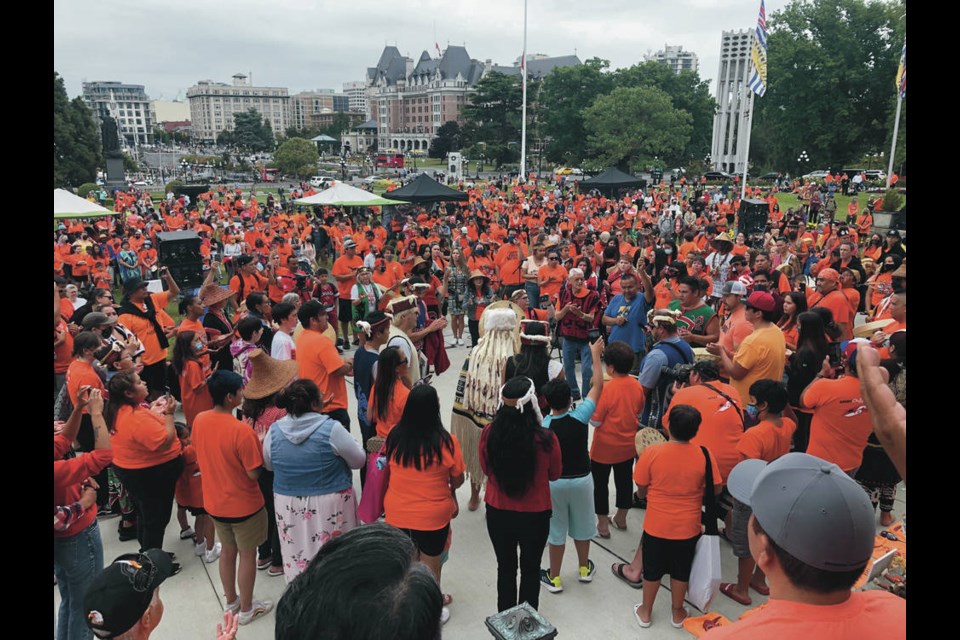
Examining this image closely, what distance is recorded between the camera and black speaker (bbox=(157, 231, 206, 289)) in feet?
37.8

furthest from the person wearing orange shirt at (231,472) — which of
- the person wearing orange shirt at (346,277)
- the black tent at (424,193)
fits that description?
the black tent at (424,193)

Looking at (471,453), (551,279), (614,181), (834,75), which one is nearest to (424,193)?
(551,279)

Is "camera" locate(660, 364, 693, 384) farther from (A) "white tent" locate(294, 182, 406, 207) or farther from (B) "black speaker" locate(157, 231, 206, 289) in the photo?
(A) "white tent" locate(294, 182, 406, 207)

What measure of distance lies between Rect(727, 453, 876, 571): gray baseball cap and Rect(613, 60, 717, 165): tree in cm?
7353

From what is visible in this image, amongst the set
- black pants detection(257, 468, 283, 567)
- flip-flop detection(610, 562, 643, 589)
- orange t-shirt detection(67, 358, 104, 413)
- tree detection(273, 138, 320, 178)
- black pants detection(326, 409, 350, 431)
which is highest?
tree detection(273, 138, 320, 178)

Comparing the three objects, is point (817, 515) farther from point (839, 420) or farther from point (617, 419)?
point (839, 420)

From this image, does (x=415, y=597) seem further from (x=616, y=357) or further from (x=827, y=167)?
(x=827, y=167)

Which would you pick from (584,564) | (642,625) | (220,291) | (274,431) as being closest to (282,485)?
(274,431)

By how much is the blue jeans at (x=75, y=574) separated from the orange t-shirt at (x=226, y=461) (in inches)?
25.8

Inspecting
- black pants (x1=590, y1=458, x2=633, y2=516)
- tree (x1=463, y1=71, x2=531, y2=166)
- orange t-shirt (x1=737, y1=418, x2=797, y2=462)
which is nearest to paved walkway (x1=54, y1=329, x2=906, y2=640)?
black pants (x1=590, y1=458, x2=633, y2=516)

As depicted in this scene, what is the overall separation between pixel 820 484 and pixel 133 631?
236 cm

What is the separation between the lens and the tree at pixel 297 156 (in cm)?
5406

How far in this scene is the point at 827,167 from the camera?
172 ft

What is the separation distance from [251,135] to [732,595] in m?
111
